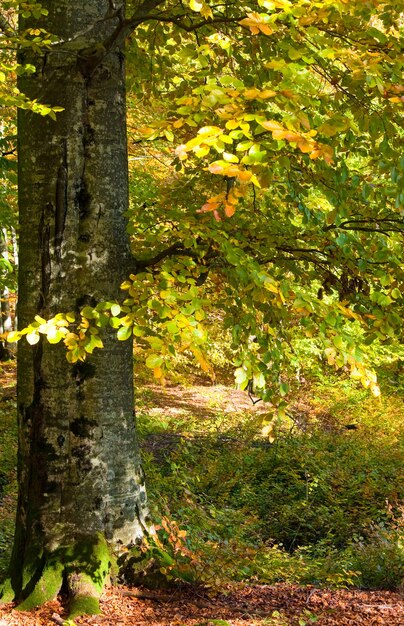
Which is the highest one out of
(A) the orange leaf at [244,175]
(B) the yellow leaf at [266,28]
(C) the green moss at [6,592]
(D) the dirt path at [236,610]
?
(B) the yellow leaf at [266,28]

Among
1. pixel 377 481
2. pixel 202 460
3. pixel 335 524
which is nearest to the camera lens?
pixel 335 524

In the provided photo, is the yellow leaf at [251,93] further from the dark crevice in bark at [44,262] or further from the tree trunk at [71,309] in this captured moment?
the dark crevice in bark at [44,262]

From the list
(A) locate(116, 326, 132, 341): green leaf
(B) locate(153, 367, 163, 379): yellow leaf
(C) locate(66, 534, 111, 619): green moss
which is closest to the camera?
(B) locate(153, 367, 163, 379): yellow leaf

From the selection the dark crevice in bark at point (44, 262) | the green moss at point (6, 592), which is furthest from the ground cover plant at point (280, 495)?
the dark crevice in bark at point (44, 262)

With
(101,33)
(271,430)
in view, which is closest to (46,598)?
(271,430)

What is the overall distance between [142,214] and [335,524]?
4418 mm

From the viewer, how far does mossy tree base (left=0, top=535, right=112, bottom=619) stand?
3629 millimetres

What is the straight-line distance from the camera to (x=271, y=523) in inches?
281

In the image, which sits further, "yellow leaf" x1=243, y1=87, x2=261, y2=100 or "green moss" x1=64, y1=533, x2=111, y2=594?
"green moss" x1=64, y1=533, x2=111, y2=594

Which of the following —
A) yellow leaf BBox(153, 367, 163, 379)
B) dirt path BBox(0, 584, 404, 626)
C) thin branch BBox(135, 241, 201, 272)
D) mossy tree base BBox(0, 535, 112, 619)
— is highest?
thin branch BBox(135, 241, 201, 272)

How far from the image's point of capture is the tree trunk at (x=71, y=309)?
3693 mm

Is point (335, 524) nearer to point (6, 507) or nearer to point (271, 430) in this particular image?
point (6, 507)

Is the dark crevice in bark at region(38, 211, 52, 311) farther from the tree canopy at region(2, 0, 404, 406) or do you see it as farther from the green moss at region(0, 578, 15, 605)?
the green moss at region(0, 578, 15, 605)

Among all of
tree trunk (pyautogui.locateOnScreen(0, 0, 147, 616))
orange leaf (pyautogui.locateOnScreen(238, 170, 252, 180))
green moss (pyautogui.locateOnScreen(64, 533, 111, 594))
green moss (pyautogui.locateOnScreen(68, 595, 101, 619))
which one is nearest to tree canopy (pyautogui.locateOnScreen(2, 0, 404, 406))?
orange leaf (pyautogui.locateOnScreen(238, 170, 252, 180))
